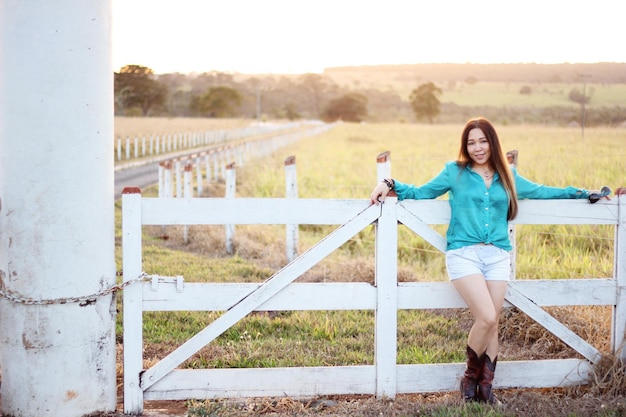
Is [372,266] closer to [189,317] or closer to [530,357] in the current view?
[189,317]

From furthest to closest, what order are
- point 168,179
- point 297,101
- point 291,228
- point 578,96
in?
point 297,101 → point 578,96 → point 168,179 → point 291,228

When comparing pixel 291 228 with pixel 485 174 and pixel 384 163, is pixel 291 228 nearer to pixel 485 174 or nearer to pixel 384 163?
pixel 384 163

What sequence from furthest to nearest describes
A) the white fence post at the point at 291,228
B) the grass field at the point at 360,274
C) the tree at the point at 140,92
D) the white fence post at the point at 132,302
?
the tree at the point at 140,92
the white fence post at the point at 291,228
the grass field at the point at 360,274
the white fence post at the point at 132,302

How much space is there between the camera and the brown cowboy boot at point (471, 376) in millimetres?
4336

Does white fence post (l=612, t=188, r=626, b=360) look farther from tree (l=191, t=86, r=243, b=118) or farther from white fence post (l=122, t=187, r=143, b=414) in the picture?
tree (l=191, t=86, r=243, b=118)

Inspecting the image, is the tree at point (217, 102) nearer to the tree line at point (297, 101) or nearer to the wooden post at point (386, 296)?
the tree line at point (297, 101)

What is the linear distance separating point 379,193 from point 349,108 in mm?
123387

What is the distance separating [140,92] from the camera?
3944 cm

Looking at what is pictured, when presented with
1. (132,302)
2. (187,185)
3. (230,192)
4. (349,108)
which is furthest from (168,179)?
(349,108)

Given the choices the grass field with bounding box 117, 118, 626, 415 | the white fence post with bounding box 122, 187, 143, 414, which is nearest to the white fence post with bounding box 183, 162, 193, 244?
the grass field with bounding box 117, 118, 626, 415

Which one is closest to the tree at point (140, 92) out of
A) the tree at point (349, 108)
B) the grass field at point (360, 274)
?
the grass field at point (360, 274)

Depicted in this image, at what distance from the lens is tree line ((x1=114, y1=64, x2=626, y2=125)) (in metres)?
39.2

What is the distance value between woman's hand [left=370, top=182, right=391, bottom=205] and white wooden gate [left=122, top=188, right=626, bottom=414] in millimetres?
52

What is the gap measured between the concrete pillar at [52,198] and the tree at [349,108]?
122 m
